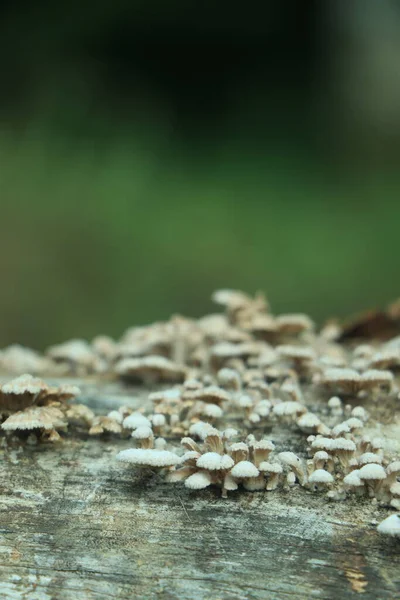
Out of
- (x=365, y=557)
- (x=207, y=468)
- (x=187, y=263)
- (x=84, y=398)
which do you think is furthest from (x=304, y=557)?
(x=187, y=263)

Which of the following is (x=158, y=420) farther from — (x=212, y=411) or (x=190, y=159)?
(x=190, y=159)

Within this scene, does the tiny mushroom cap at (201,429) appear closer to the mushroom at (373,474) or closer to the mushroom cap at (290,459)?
the mushroom cap at (290,459)

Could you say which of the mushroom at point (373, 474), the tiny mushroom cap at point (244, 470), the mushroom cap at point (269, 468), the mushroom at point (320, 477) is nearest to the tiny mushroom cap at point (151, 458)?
the tiny mushroom cap at point (244, 470)

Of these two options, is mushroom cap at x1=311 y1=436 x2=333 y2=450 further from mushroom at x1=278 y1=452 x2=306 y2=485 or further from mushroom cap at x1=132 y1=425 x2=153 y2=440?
mushroom cap at x1=132 y1=425 x2=153 y2=440

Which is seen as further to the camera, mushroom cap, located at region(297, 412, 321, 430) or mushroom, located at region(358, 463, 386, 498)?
mushroom cap, located at region(297, 412, 321, 430)

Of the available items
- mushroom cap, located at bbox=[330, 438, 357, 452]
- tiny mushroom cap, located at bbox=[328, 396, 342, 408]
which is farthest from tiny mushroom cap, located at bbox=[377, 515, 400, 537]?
tiny mushroom cap, located at bbox=[328, 396, 342, 408]

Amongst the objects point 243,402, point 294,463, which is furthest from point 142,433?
point 294,463
